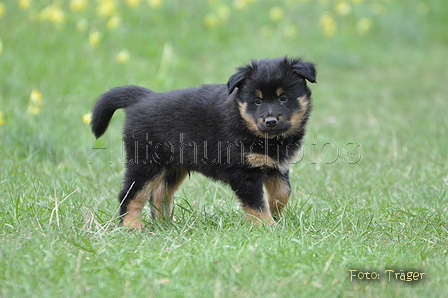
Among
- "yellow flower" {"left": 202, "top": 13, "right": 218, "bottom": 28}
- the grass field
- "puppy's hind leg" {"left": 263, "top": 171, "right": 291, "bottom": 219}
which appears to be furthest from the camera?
"yellow flower" {"left": 202, "top": 13, "right": 218, "bottom": 28}

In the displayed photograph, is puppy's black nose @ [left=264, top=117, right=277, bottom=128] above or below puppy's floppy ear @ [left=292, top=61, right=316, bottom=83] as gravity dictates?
below

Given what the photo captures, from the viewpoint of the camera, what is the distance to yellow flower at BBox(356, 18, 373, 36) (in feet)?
35.1

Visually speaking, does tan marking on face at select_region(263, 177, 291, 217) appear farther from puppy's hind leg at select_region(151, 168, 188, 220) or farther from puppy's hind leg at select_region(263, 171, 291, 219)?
puppy's hind leg at select_region(151, 168, 188, 220)

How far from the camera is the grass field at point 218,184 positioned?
2719 mm

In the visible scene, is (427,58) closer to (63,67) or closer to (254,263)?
(63,67)

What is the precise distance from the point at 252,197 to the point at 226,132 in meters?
0.45

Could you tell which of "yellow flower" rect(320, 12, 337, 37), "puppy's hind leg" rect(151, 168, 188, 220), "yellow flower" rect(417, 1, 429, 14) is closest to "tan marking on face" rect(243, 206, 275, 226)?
"puppy's hind leg" rect(151, 168, 188, 220)

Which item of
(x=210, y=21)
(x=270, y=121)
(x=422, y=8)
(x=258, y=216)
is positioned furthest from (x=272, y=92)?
(x=422, y=8)

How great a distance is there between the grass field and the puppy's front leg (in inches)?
4.9

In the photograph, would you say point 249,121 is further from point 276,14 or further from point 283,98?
point 276,14

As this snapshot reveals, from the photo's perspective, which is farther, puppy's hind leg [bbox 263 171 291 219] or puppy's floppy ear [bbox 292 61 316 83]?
puppy's hind leg [bbox 263 171 291 219]

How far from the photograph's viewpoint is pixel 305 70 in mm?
3615

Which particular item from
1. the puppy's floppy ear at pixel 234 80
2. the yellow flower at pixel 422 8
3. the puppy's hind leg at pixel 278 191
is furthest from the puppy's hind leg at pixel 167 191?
the yellow flower at pixel 422 8

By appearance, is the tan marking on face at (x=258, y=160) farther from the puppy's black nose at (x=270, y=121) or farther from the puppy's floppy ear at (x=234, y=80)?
the puppy's floppy ear at (x=234, y=80)
